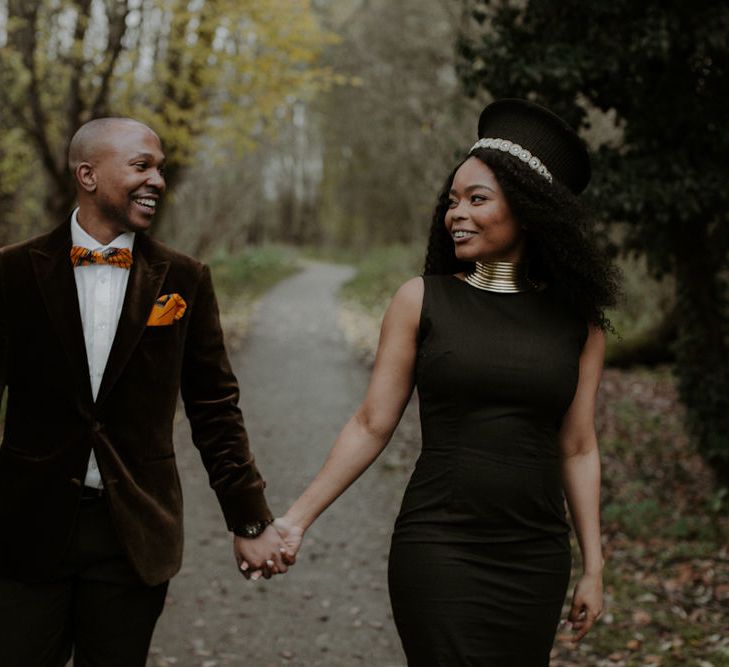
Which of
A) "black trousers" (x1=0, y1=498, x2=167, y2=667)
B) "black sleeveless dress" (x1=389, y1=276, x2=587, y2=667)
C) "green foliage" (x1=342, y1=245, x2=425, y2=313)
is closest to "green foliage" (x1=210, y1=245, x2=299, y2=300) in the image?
"green foliage" (x1=342, y1=245, x2=425, y2=313)

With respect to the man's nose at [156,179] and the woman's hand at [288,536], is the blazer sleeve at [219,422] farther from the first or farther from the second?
the man's nose at [156,179]

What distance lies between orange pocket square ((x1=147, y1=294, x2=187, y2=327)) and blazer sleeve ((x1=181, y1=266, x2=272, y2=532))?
0.17 m

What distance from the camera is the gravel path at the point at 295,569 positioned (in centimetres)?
545

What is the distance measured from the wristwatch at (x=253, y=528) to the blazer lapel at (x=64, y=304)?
78 cm

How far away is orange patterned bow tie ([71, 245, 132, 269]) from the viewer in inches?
114

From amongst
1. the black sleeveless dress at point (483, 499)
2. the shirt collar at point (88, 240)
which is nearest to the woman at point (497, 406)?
the black sleeveless dress at point (483, 499)

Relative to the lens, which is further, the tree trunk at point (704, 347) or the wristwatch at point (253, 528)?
the tree trunk at point (704, 347)

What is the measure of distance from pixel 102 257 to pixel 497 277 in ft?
4.23

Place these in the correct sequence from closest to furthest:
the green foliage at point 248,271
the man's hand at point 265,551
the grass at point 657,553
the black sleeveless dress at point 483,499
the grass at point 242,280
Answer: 1. the black sleeveless dress at point 483,499
2. the man's hand at point 265,551
3. the grass at point 657,553
4. the grass at point 242,280
5. the green foliage at point 248,271

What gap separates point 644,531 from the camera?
7.33 metres

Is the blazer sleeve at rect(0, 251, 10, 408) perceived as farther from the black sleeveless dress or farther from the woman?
the black sleeveless dress

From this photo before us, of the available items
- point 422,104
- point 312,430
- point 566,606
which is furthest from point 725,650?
point 422,104

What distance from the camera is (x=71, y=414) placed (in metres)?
2.83

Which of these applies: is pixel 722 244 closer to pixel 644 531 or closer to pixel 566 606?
pixel 644 531
